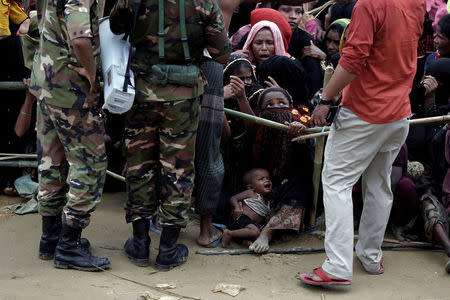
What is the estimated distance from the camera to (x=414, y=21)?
3182 millimetres

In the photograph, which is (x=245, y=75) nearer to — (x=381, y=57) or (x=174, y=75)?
(x=174, y=75)

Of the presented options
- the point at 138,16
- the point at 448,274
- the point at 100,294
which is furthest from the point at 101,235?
the point at 448,274

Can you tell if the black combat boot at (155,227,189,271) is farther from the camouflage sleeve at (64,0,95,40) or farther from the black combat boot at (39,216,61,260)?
the camouflage sleeve at (64,0,95,40)

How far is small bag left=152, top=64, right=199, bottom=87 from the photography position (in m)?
3.21

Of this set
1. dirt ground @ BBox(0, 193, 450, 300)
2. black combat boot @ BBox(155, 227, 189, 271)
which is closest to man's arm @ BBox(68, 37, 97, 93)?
black combat boot @ BBox(155, 227, 189, 271)

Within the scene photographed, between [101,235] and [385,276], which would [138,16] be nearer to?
[101,235]

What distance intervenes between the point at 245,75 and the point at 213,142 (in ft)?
3.32

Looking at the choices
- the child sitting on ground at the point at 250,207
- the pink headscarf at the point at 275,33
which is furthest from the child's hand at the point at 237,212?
the pink headscarf at the point at 275,33

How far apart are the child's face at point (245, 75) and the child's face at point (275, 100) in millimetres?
285

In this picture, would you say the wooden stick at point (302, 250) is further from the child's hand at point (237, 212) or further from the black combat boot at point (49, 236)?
the black combat boot at point (49, 236)

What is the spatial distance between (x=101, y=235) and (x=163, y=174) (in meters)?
0.89

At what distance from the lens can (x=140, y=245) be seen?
11.7 ft

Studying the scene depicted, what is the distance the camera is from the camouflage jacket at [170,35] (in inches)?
124

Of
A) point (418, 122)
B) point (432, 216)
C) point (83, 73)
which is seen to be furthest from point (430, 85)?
point (83, 73)
